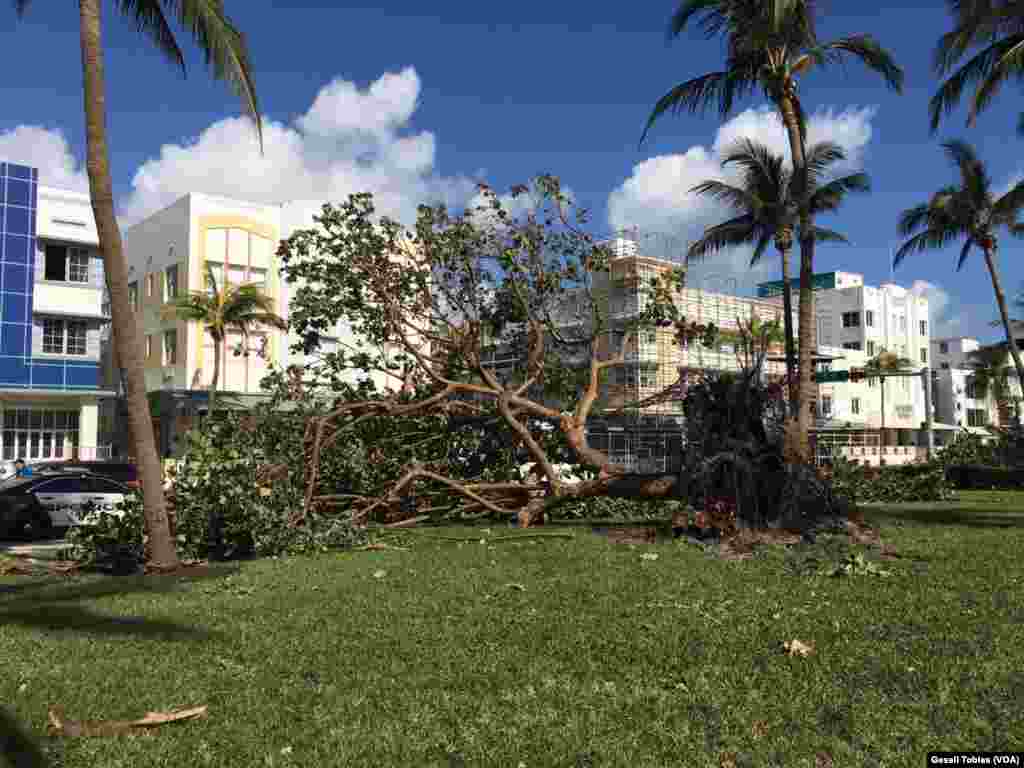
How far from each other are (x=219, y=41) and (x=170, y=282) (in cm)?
3158

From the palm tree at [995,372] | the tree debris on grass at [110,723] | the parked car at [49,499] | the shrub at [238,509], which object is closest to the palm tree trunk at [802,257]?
the shrub at [238,509]

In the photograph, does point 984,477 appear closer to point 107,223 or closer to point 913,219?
point 913,219

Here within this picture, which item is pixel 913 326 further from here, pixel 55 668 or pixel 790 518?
pixel 55 668

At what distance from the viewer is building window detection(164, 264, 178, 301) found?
1555 inches

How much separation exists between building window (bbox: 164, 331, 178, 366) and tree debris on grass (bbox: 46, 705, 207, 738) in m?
37.7

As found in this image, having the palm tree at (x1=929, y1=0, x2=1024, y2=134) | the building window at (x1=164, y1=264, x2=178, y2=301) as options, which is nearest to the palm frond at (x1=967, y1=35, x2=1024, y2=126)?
the palm tree at (x1=929, y1=0, x2=1024, y2=134)

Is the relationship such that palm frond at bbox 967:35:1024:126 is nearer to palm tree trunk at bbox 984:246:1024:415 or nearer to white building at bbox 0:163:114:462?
palm tree trunk at bbox 984:246:1024:415

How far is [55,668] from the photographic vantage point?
5.60 metres

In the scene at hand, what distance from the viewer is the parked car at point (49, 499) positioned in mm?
15625

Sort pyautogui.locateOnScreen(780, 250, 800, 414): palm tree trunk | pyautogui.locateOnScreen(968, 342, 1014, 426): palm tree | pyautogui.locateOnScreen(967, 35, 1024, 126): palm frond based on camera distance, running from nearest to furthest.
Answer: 1. pyautogui.locateOnScreen(967, 35, 1024, 126): palm frond
2. pyautogui.locateOnScreen(780, 250, 800, 414): palm tree trunk
3. pyautogui.locateOnScreen(968, 342, 1014, 426): palm tree

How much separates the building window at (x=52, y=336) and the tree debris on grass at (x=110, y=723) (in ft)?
117

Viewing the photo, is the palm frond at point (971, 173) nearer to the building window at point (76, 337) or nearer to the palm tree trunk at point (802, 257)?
the palm tree trunk at point (802, 257)

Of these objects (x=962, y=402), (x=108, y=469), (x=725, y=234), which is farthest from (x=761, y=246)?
(x=962, y=402)

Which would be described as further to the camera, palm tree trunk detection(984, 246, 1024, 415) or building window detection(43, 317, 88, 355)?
building window detection(43, 317, 88, 355)
